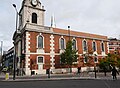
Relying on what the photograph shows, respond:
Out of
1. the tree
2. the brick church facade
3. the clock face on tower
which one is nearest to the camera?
the brick church facade

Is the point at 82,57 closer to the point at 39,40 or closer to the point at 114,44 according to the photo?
the point at 39,40

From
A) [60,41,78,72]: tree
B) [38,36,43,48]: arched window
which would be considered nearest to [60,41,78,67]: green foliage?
[60,41,78,72]: tree

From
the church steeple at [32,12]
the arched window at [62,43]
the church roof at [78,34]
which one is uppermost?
the church steeple at [32,12]

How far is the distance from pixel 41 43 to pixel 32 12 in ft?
28.1

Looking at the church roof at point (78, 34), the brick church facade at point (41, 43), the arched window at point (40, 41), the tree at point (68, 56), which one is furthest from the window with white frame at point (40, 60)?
the church roof at point (78, 34)

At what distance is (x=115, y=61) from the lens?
1796 inches

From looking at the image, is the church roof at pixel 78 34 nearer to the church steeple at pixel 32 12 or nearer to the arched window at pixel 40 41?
the arched window at pixel 40 41

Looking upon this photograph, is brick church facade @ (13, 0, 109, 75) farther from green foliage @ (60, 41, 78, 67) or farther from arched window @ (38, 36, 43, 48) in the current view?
green foliage @ (60, 41, 78, 67)

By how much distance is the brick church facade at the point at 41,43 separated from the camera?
3947cm

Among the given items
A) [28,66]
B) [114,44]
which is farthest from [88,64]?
[114,44]

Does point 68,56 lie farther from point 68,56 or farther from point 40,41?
point 40,41

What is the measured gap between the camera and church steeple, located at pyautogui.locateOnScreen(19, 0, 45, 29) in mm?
44719

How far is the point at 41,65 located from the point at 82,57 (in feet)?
39.3

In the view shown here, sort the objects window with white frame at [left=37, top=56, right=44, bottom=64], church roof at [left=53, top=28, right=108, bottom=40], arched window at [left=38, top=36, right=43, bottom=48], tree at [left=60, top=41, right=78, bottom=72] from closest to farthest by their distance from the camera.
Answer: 1. window with white frame at [left=37, top=56, right=44, bottom=64]
2. arched window at [left=38, top=36, right=43, bottom=48]
3. tree at [left=60, top=41, right=78, bottom=72]
4. church roof at [left=53, top=28, right=108, bottom=40]
